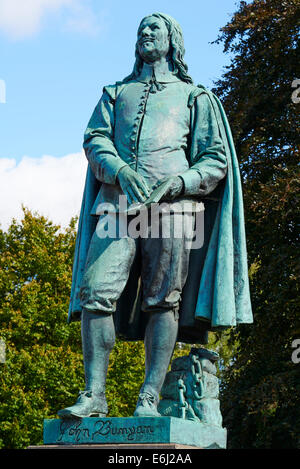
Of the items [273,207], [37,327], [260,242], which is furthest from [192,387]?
[37,327]

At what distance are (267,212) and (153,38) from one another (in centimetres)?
1115

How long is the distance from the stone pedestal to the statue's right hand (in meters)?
1.52

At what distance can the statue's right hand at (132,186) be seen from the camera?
233 inches

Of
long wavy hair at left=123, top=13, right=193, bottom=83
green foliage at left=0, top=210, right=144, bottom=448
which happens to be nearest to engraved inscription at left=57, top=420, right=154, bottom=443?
long wavy hair at left=123, top=13, right=193, bottom=83

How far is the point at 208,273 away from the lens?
241 inches

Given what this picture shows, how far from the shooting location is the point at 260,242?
1839cm

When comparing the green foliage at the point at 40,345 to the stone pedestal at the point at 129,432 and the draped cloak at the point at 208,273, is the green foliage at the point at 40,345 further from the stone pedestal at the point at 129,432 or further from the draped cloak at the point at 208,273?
the stone pedestal at the point at 129,432

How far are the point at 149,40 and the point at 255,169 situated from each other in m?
13.1

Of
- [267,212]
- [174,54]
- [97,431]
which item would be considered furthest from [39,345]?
[97,431]

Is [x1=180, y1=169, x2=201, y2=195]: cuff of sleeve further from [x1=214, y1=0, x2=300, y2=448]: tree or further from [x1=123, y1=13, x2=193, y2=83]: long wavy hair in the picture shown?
[x1=214, y1=0, x2=300, y2=448]: tree

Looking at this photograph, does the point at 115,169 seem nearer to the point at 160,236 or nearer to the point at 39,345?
the point at 160,236

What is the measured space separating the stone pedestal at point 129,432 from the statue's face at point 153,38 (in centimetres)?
279

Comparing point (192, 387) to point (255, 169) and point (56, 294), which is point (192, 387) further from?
point (56, 294)

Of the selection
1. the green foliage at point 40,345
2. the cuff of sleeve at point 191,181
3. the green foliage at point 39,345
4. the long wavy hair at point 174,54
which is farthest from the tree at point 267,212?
the cuff of sleeve at point 191,181
